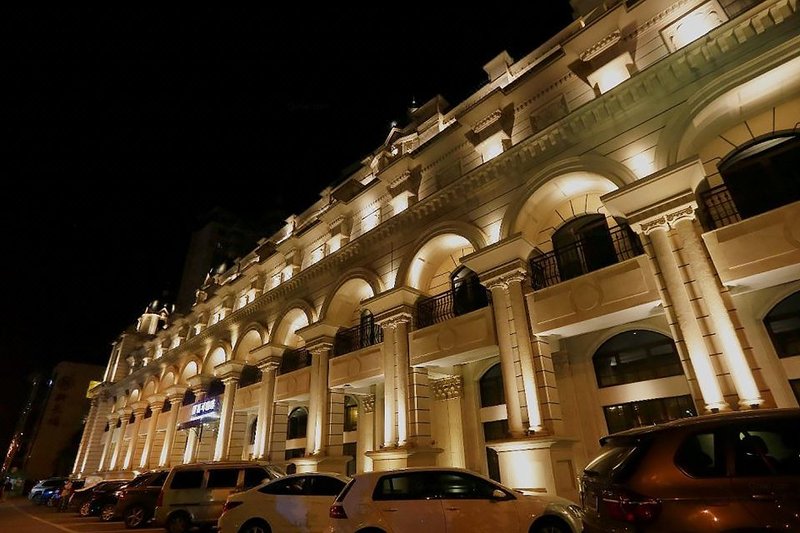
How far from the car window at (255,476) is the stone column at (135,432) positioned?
2639 centimetres

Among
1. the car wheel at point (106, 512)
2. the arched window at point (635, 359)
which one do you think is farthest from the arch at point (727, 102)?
the car wheel at point (106, 512)

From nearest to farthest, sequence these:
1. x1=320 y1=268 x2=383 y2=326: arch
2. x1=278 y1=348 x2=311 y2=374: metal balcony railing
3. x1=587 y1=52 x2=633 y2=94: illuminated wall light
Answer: x1=587 y1=52 x2=633 y2=94: illuminated wall light → x1=320 y1=268 x2=383 y2=326: arch → x1=278 y1=348 x2=311 y2=374: metal balcony railing

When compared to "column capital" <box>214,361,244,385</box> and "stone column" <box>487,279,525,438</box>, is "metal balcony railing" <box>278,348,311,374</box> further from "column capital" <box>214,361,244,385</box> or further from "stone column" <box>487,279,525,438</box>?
"stone column" <box>487,279,525,438</box>

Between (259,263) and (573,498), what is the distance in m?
20.1

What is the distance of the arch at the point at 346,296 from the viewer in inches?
689

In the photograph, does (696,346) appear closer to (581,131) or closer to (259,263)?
(581,131)

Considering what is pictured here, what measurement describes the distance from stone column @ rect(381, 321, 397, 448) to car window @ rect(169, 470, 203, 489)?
5.50 m

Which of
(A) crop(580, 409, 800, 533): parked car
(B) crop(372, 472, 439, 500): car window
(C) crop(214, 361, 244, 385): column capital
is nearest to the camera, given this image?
(A) crop(580, 409, 800, 533): parked car

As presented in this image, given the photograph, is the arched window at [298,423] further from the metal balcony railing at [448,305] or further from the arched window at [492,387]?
the arched window at [492,387]

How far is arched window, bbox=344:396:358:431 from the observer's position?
19.1 m

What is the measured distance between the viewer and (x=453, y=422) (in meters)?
15.2

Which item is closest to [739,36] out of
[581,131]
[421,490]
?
[581,131]

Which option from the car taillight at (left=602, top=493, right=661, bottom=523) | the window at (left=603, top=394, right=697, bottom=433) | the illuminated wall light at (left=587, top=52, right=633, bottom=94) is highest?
the illuminated wall light at (left=587, top=52, right=633, bottom=94)

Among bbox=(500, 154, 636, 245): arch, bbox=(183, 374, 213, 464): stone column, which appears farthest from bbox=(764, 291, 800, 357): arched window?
bbox=(183, 374, 213, 464): stone column
